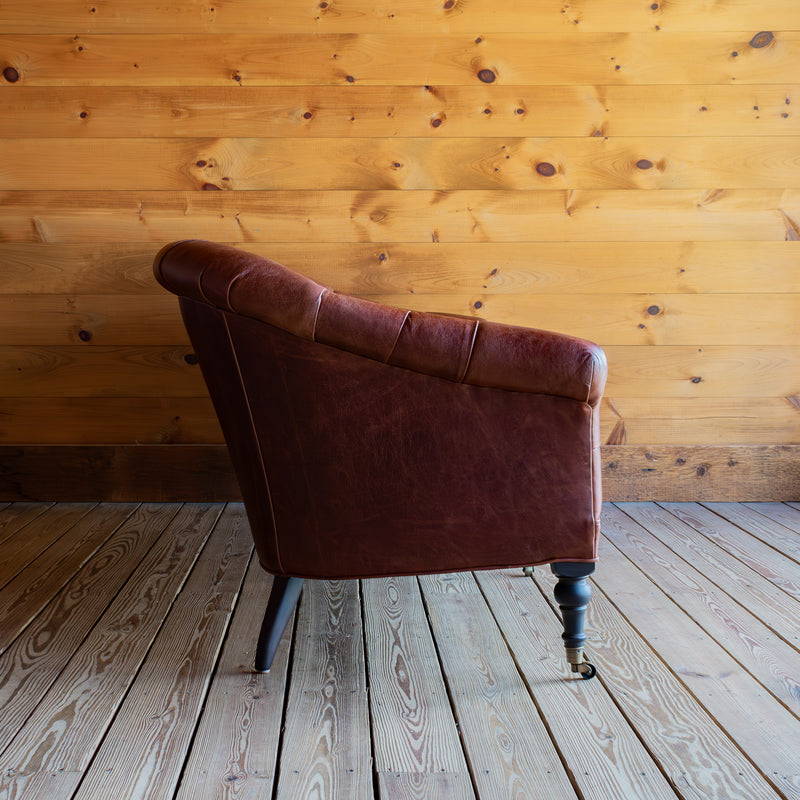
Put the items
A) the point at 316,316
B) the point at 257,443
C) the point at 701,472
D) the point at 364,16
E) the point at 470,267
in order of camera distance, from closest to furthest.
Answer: the point at 316,316
the point at 257,443
the point at 364,16
the point at 470,267
the point at 701,472

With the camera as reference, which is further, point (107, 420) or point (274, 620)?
point (107, 420)

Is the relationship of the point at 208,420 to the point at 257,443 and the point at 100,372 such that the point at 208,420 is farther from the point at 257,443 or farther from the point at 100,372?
the point at 257,443

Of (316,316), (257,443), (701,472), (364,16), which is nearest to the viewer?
(316,316)

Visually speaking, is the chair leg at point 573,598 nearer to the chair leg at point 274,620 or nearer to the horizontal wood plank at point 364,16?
the chair leg at point 274,620

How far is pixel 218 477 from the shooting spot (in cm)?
243

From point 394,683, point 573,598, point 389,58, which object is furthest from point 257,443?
point 389,58

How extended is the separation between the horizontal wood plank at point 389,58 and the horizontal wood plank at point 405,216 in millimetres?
363

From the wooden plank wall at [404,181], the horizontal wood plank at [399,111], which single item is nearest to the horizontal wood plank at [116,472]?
the wooden plank wall at [404,181]

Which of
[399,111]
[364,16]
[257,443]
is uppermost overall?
[364,16]

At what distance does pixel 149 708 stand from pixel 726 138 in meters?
2.36

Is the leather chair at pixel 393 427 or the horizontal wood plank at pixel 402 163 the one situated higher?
the horizontal wood plank at pixel 402 163

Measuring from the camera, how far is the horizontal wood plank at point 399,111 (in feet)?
7.44

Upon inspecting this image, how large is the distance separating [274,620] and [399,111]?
5.56ft

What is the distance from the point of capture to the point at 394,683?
1265 mm
